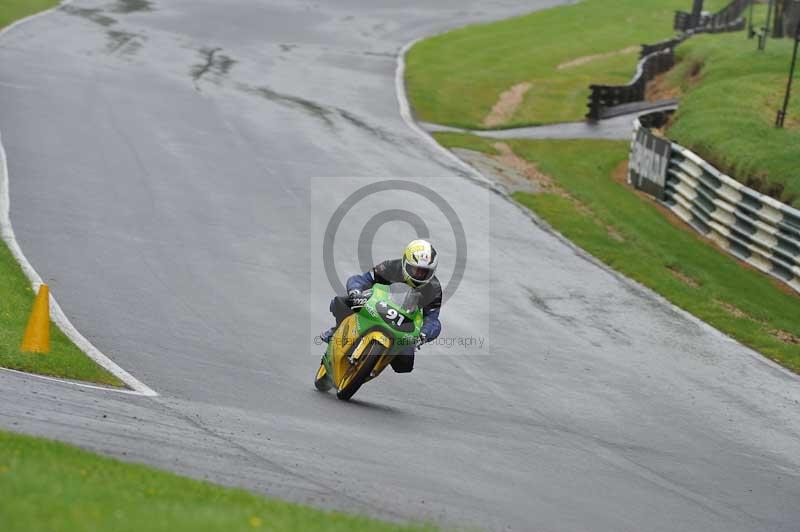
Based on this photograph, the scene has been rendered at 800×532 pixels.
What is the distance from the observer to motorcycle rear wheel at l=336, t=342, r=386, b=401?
12594mm

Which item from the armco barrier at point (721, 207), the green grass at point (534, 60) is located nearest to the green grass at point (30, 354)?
the armco barrier at point (721, 207)

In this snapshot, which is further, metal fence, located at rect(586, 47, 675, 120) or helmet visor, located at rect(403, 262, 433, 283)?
metal fence, located at rect(586, 47, 675, 120)

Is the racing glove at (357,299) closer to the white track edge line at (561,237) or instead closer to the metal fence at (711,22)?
the white track edge line at (561,237)

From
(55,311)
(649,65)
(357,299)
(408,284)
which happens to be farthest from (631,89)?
(357,299)

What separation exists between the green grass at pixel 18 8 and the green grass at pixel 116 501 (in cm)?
3829

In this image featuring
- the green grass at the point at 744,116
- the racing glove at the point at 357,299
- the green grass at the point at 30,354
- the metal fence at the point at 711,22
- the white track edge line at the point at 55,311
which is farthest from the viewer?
the metal fence at the point at 711,22

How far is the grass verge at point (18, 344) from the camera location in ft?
42.4

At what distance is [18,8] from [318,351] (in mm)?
37164

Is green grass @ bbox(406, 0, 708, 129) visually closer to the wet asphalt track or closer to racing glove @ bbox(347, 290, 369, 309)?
the wet asphalt track

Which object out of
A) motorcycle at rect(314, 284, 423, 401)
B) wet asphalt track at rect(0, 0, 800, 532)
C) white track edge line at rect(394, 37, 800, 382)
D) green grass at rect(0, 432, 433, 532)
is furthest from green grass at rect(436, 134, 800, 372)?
green grass at rect(0, 432, 433, 532)

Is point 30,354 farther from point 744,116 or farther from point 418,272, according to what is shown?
point 744,116

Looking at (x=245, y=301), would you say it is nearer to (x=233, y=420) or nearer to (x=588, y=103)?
(x=233, y=420)

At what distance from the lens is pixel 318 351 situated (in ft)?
52.6

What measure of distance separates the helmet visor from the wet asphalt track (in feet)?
5.14
